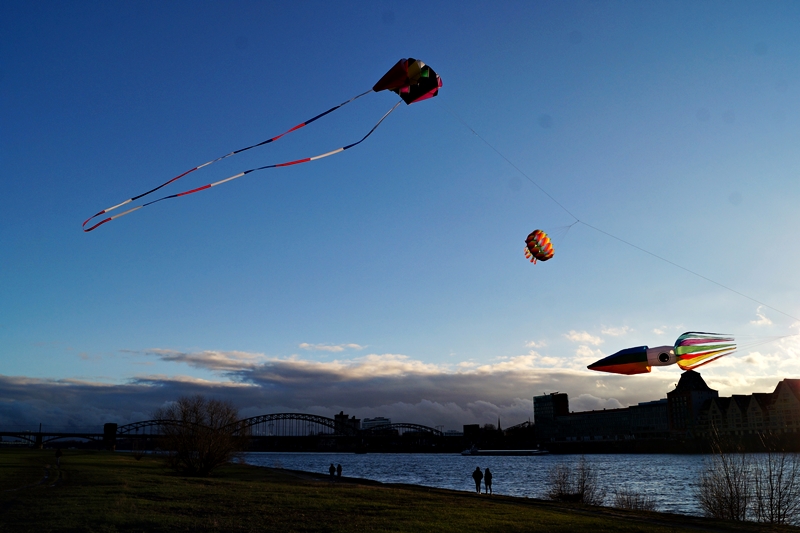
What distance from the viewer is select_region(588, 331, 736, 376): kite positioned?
667 inches

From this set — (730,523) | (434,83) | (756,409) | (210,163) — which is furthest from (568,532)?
(756,409)

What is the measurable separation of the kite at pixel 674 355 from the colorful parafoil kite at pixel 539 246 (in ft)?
21.2

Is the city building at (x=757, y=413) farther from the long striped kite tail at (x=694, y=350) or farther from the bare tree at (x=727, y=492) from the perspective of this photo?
the long striped kite tail at (x=694, y=350)

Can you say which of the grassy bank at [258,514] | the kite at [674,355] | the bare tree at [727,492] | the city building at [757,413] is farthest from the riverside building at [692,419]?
the kite at [674,355]

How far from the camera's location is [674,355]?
1711 centimetres

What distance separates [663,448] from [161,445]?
481 feet

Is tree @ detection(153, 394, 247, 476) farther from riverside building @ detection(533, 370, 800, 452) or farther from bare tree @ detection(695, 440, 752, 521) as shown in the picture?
riverside building @ detection(533, 370, 800, 452)

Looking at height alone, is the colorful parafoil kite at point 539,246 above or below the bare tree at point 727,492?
above

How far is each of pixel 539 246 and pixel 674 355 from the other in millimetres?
7662

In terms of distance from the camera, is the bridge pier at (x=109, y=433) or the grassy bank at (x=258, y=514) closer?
the grassy bank at (x=258, y=514)

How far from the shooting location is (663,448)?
161 m

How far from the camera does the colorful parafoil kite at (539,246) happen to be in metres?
23.6

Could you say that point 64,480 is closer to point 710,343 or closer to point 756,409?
point 710,343

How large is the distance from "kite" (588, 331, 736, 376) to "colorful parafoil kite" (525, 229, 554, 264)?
6.45 meters
